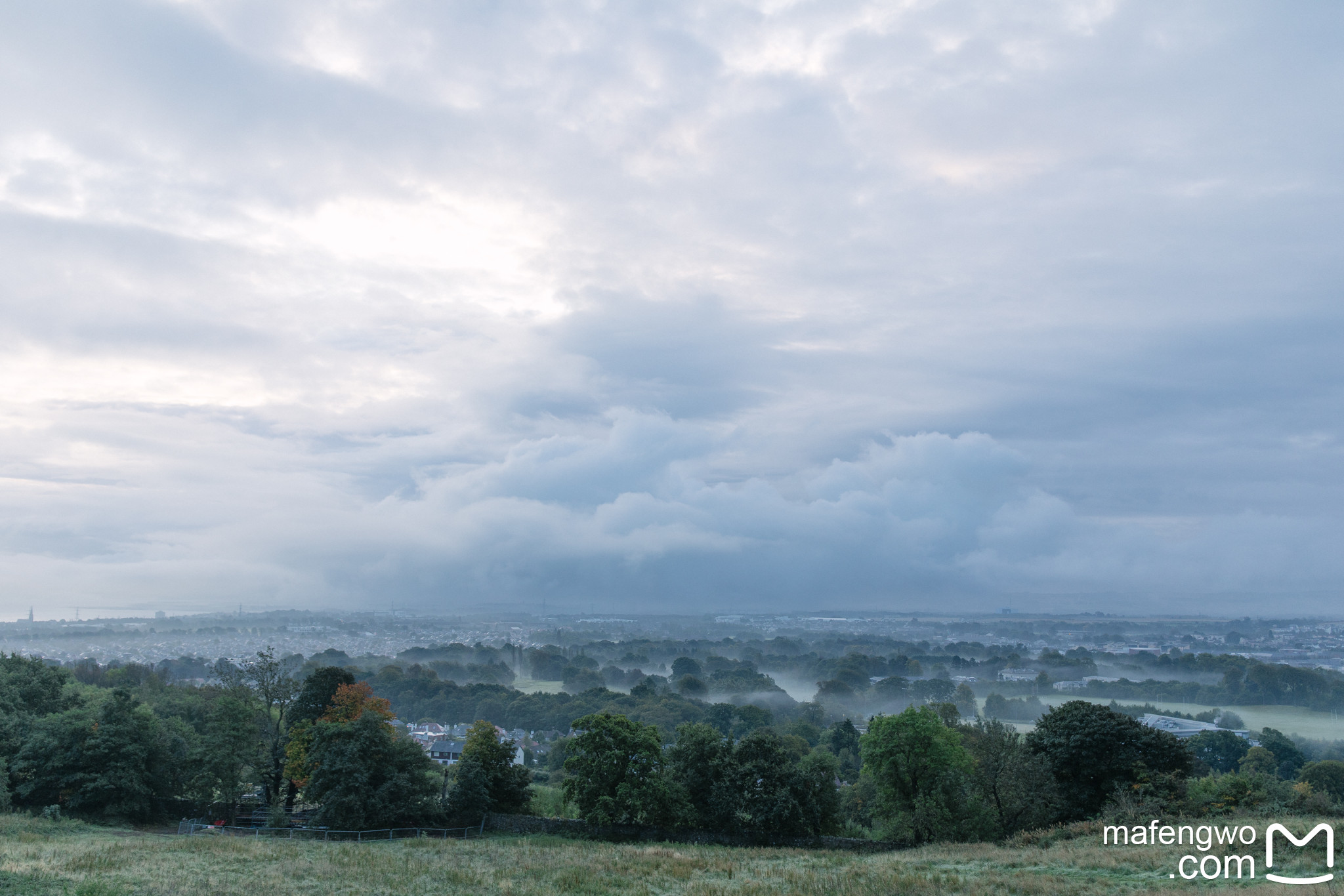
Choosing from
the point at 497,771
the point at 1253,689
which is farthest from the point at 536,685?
the point at 1253,689

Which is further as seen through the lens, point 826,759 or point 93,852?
point 826,759

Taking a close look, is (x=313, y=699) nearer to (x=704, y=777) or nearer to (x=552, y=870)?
(x=704, y=777)

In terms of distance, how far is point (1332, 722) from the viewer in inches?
4353

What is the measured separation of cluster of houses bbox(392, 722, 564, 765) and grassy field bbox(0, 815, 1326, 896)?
1435 inches

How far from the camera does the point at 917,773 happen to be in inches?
1420

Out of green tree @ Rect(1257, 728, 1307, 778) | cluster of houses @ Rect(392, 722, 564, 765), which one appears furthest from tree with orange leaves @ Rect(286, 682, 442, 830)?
green tree @ Rect(1257, 728, 1307, 778)

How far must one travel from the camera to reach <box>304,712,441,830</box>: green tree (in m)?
34.3

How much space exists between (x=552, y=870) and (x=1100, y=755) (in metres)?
28.9

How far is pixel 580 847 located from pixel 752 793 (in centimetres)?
914

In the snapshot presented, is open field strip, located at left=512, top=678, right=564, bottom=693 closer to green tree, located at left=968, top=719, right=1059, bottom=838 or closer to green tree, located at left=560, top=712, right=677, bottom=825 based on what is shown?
green tree, located at left=560, top=712, right=677, bottom=825

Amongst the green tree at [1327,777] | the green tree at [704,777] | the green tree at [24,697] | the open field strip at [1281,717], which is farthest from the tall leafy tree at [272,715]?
the open field strip at [1281,717]

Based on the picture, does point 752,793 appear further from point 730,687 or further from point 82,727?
point 730,687

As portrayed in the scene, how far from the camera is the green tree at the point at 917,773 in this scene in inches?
1356

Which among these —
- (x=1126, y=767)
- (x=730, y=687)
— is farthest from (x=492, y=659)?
(x=1126, y=767)
